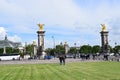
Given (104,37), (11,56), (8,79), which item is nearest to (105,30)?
(104,37)

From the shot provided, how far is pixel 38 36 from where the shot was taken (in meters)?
144

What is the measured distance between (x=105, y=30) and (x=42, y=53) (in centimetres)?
3019

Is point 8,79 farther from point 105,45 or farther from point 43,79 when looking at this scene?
point 105,45

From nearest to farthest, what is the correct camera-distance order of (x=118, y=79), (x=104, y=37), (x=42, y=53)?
(x=118, y=79) < (x=42, y=53) < (x=104, y=37)

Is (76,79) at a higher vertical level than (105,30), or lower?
lower

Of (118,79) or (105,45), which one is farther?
(105,45)

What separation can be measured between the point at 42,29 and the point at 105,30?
27.0 metres

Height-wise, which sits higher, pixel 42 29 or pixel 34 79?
pixel 42 29

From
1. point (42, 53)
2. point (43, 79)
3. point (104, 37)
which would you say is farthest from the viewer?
point (104, 37)

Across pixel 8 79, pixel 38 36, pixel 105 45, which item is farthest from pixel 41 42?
pixel 8 79

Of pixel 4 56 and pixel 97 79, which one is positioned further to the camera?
pixel 4 56

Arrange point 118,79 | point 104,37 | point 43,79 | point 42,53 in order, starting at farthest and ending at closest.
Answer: point 104,37 → point 42,53 → point 43,79 → point 118,79

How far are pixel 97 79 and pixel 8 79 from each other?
7.21 m

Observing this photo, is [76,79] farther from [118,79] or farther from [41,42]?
[41,42]
